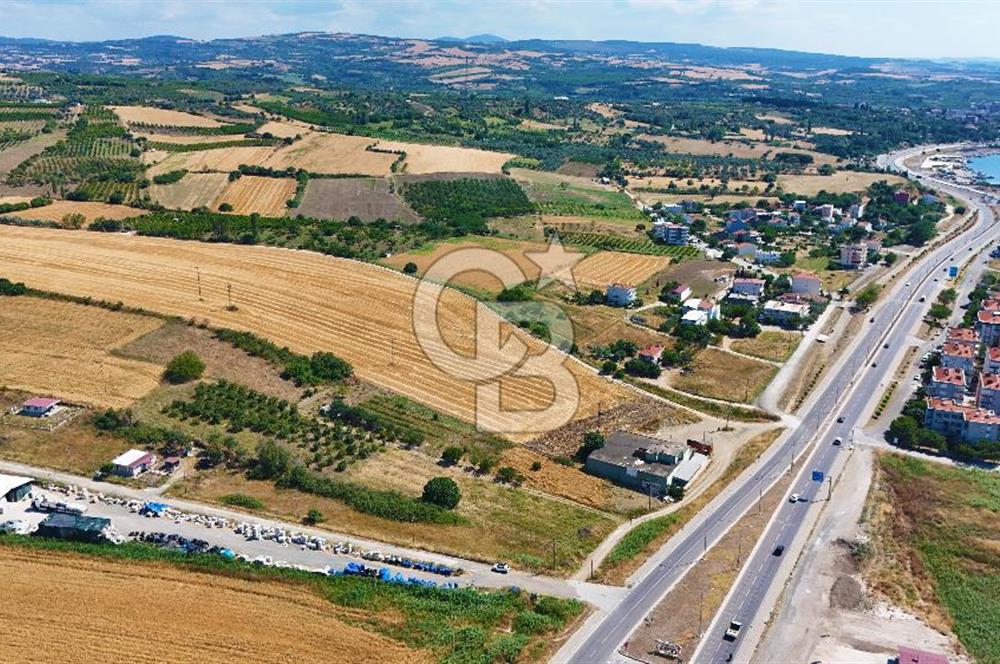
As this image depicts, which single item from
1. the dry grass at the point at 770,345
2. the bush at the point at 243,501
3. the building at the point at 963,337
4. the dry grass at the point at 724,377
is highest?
the building at the point at 963,337

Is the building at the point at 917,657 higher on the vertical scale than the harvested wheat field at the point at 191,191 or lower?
lower

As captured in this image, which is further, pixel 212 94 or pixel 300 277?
pixel 212 94

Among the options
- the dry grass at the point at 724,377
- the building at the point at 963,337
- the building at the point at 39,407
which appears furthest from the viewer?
the building at the point at 963,337

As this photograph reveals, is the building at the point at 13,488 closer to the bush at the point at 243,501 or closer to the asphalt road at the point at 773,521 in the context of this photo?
the bush at the point at 243,501

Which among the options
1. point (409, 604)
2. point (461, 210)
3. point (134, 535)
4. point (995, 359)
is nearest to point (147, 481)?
point (134, 535)

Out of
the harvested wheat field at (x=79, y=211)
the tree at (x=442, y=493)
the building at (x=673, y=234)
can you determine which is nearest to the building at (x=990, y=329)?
the building at (x=673, y=234)

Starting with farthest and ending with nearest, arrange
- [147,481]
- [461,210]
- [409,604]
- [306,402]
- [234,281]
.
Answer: [461,210] < [234,281] < [306,402] < [147,481] < [409,604]

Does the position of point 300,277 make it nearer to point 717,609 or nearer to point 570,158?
point 717,609

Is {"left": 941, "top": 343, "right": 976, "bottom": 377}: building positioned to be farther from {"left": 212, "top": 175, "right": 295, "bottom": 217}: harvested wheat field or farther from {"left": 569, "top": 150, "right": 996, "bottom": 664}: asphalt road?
{"left": 212, "top": 175, "right": 295, "bottom": 217}: harvested wheat field
